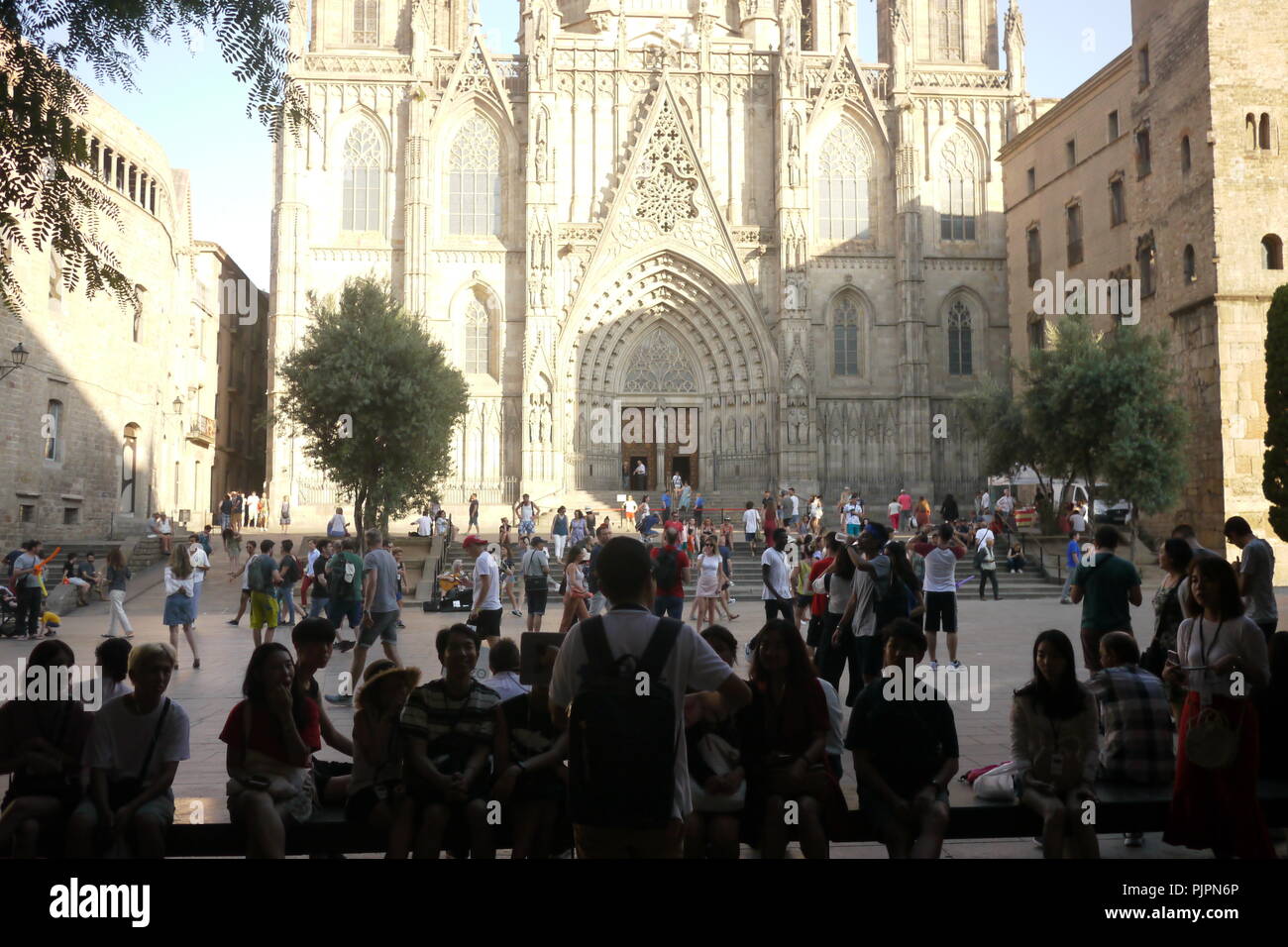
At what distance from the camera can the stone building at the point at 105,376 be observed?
26.1 meters

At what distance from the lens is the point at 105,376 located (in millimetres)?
29391

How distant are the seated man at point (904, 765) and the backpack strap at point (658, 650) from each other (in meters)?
1.65

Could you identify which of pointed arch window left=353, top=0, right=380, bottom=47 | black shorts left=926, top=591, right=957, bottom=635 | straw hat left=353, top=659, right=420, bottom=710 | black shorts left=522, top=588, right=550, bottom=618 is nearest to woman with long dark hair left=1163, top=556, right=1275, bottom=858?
straw hat left=353, top=659, right=420, bottom=710

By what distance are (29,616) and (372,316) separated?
1282 centimetres

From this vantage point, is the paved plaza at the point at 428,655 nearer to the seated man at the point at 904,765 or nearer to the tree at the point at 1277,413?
the seated man at the point at 904,765

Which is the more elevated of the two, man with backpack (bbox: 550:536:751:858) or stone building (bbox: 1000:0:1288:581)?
stone building (bbox: 1000:0:1288:581)

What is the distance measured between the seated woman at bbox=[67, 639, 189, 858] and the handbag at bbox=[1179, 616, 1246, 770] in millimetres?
4507

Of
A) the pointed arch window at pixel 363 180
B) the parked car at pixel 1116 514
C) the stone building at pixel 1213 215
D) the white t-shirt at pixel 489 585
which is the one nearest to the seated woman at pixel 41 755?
the white t-shirt at pixel 489 585

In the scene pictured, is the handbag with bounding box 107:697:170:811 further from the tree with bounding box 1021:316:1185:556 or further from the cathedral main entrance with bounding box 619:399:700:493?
the cathedral main entrance with bounding box 619:399:700:493

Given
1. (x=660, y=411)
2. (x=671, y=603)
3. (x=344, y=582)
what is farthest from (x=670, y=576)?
(x=660, y=411)

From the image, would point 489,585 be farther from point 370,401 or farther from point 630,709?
point 370,401

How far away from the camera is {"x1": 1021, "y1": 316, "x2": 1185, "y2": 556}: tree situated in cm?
2370

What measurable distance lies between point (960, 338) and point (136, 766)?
37450mm
